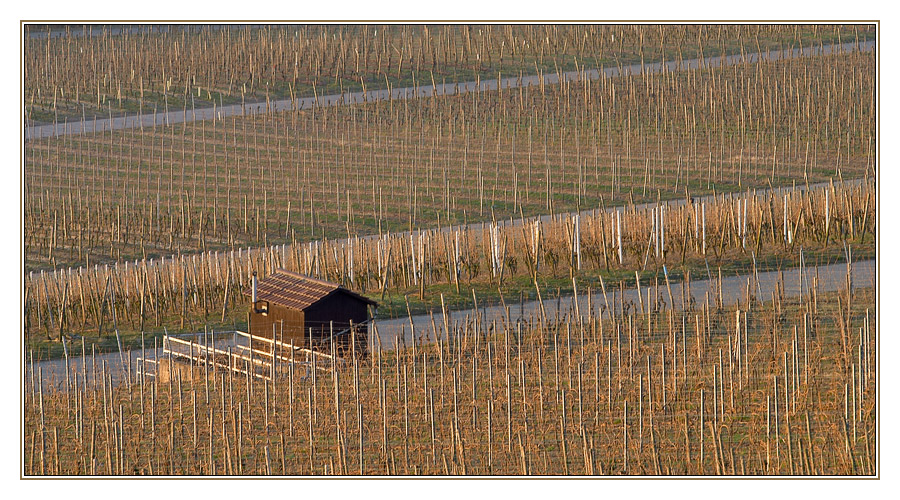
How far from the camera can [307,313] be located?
53.6 ft

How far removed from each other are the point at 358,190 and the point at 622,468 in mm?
11200

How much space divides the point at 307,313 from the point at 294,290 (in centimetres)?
43

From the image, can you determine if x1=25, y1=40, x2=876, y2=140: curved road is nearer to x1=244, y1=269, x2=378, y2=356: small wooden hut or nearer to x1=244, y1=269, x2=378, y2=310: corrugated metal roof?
x1=244, y1=269, x2=378, y2=310: corrugated metal roof

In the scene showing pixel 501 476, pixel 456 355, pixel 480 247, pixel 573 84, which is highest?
pixel 573 84

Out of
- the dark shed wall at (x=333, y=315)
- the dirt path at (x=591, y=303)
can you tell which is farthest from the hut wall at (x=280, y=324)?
the dirt path at (x=591, y=303)

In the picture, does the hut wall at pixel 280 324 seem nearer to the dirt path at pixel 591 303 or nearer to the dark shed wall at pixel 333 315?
the dark shed wall at pixel 333 315

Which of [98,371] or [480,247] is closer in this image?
[98,371]

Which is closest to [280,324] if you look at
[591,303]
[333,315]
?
[333,315]

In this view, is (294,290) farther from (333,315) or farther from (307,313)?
(333,315)

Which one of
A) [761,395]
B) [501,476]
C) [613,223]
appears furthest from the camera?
[613,223]

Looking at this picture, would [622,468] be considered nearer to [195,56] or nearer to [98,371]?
[98,371]

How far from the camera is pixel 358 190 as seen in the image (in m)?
23.4

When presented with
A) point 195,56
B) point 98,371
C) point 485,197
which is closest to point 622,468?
point 98,371

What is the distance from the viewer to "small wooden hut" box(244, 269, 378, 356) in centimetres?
1633
